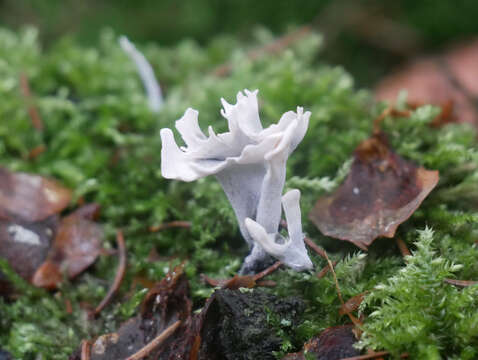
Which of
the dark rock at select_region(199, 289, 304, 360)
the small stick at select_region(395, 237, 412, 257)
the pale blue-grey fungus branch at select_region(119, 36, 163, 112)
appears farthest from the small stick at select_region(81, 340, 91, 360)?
the pale blue-grey fungus branch at select_region(119, 36, 163, 112)

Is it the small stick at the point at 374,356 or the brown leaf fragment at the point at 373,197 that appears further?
the brown leaf fragment at the point at 373,197

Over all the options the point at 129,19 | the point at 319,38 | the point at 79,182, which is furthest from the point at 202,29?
the point at 79,182

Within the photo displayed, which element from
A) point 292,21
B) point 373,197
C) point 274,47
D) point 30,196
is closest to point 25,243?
point 30,196

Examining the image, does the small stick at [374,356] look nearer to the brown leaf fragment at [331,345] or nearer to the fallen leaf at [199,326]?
the brown leaf fragment at [331,345]

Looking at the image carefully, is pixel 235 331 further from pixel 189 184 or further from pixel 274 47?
pixel 274 47

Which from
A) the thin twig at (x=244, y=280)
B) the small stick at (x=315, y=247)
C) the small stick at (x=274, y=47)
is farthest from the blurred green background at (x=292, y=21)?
the thin twig at (x=244, y=280)
